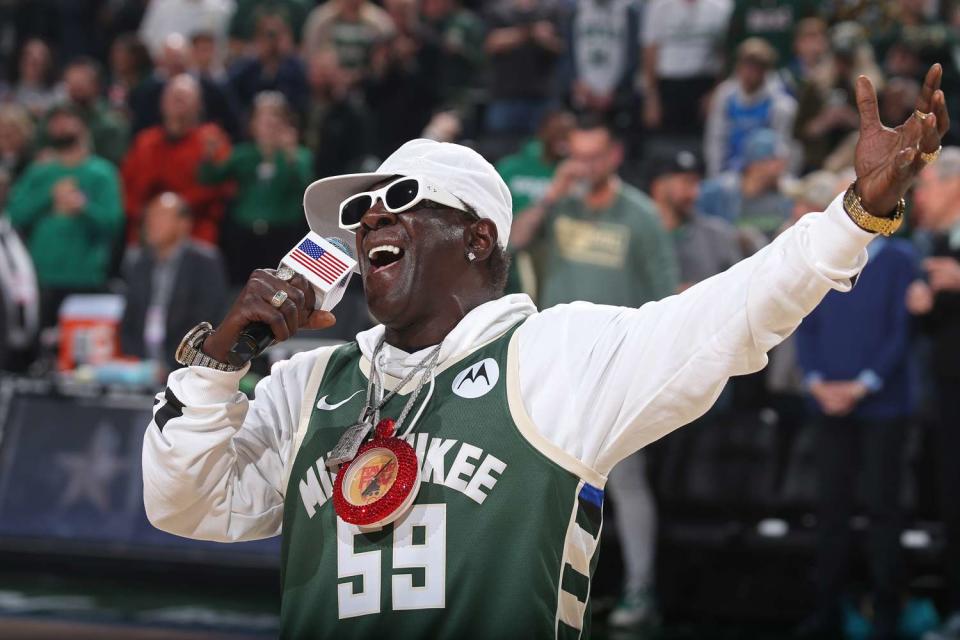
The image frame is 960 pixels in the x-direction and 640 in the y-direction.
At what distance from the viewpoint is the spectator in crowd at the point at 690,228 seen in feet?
28.9

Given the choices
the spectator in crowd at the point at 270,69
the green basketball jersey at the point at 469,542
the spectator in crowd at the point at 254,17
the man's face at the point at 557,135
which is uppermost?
the spectator in crowd at the point at 254,17

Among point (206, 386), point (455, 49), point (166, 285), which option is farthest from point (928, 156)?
point (455, 49)

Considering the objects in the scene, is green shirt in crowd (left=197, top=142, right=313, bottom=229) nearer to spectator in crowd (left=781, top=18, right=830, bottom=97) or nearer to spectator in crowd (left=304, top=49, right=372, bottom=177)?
spectator in crowd (left=304, top=49, right=372, bottom=177)

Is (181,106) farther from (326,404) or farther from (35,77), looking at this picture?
(326,404)

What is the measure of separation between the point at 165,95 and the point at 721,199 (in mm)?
4581

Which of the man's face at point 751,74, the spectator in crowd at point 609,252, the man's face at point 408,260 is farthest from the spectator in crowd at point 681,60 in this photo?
the man's face at point 408,260

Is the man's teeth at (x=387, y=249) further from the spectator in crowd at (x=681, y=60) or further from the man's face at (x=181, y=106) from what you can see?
the spectator in crowd at (x=681, y=60)

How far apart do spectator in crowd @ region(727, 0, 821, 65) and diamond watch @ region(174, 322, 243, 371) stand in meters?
9.30

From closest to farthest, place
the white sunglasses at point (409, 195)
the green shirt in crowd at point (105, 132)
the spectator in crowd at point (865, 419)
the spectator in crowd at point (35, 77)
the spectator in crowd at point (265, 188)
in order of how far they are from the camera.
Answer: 1. the white sunglasses at point (409, 195)
2. the spectator in crowd at point (865, 419)
3. the spectator in crowd at point (265, 188)
4. the green shirt in crowd at point (105, 132)
5. the spectator in crowd at point (35, 77)

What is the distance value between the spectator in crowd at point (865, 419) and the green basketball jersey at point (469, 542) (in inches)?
176

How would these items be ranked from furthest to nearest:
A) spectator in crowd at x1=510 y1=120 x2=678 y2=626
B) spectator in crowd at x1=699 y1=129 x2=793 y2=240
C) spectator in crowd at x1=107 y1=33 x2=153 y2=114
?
spectator in crowd at x1=107 y1=33 x2=153 y2=114 → spectator in crowd at x1=699 y1=129 x2=793 y2=240 → spectator in crowd at x1=510 y1=120 x2=678 y2=626

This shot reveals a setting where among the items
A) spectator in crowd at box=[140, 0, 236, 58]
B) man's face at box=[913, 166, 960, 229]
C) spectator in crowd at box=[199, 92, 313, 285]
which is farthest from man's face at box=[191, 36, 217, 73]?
man's face at box=[913, 166, 960, 229]

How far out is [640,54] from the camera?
12602mm

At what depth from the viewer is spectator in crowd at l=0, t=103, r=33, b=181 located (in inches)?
492
